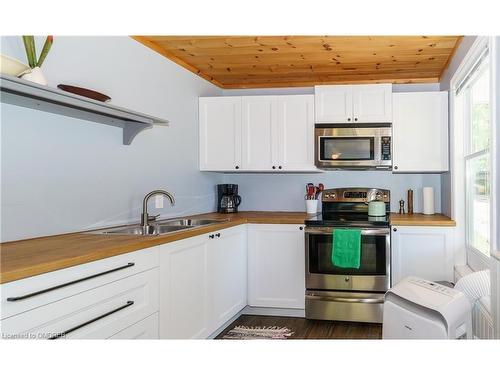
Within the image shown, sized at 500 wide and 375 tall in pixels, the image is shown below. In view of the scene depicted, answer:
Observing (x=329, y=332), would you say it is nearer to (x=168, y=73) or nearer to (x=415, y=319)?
(x=415, y=319)

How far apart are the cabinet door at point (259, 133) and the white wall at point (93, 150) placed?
583 millimetres

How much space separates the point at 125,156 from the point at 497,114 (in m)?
2.20

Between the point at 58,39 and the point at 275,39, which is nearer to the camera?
the point at 58,39

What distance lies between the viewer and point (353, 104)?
13.1 feet

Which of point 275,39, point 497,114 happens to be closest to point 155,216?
point 275,39

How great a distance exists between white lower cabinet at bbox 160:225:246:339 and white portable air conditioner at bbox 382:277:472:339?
1.13 meters

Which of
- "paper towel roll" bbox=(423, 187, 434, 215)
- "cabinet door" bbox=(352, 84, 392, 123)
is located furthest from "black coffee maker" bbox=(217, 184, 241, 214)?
"paper towel roll" bbox=(423, 187, 434, 215)

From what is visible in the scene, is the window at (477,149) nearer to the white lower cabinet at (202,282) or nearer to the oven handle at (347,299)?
the oven handle at (347,299)

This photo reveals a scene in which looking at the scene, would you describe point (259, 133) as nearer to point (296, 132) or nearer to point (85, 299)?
point (296, 132)

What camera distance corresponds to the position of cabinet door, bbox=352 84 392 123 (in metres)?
3.96

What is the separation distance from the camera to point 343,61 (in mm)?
3746

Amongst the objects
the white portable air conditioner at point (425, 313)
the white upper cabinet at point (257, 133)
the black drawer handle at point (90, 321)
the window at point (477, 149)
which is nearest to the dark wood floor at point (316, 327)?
the window at point (477, 149)

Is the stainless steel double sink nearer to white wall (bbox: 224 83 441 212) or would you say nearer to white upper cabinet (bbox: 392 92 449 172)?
white wall (bbox: 224 83 441 212)

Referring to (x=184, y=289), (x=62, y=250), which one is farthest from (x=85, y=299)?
(x=184, y=289)
